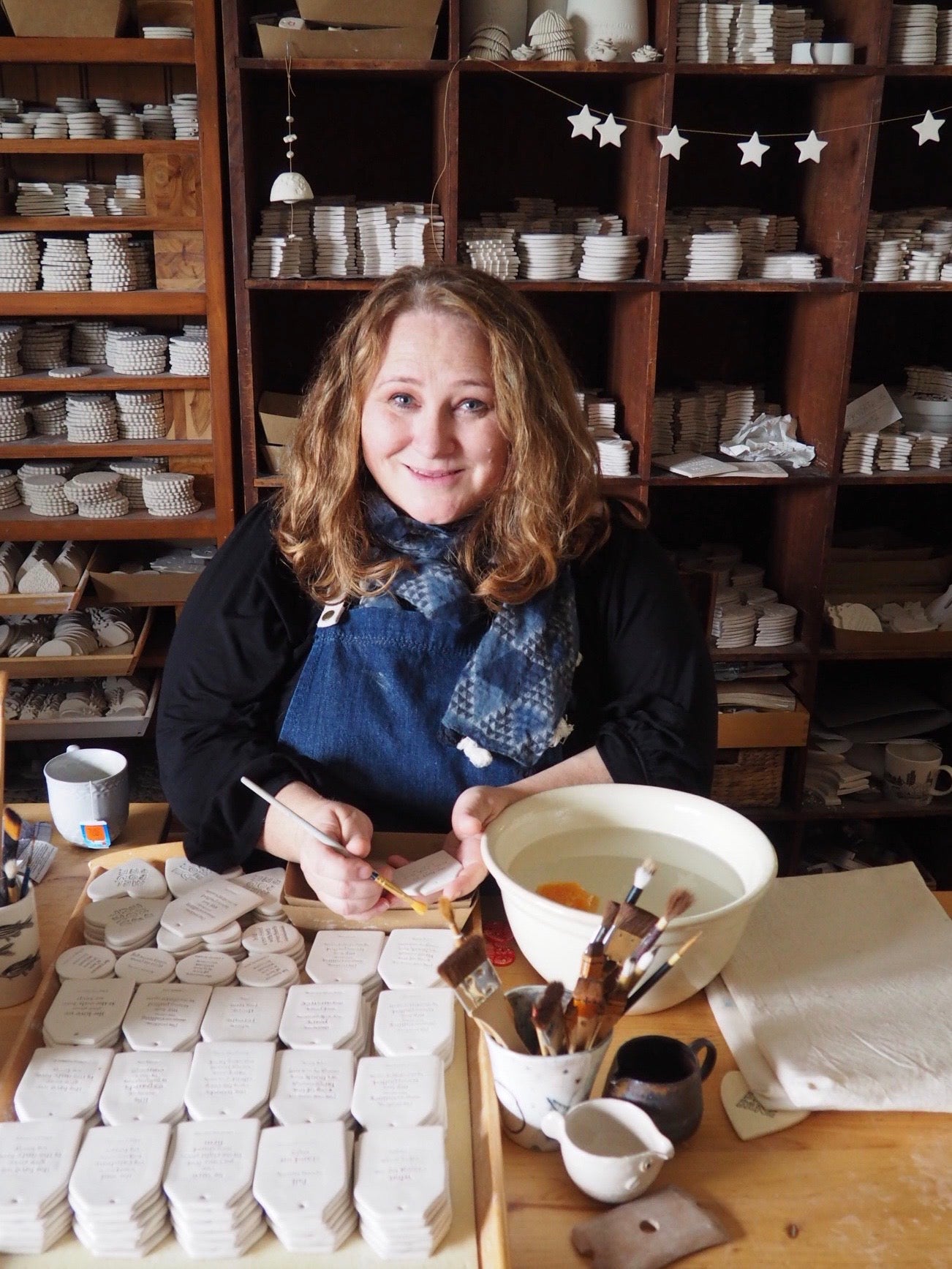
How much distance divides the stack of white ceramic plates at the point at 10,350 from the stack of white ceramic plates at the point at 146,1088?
232 centimetres

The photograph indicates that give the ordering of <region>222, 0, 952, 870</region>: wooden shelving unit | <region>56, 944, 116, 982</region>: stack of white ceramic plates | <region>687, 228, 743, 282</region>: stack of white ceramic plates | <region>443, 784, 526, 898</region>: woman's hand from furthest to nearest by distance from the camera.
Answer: <region>687, 228, 743, 282</region>: stack of white ceramic plates → <region>222, 0, 952, 870</region>: wooden shelving unit → <region>443, 784, 526, 898</region>: woman's hand → <region>56, 944, 116, 982</region>: stack of white ceramic plates

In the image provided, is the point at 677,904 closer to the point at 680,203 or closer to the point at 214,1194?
the point at 214,1194

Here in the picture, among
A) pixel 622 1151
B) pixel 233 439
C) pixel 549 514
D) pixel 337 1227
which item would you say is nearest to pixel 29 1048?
pixel 337 1227

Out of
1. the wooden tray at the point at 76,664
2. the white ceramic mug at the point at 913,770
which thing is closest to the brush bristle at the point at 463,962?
the wooden tray at the point at 76,664

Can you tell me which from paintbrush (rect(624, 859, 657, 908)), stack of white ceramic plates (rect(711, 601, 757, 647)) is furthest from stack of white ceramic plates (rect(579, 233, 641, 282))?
paintbrush (rect(624, 859, 657, 908))

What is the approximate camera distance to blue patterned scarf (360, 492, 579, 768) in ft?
5.36

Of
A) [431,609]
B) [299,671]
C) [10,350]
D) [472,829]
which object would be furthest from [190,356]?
[472,829]

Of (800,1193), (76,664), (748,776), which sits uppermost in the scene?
(800,1193)

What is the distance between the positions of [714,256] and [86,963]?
2.23 meters

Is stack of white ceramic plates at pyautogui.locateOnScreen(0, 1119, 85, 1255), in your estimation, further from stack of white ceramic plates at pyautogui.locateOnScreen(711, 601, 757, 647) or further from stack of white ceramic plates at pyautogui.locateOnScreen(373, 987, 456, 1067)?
stack of white ceramic plates at pyautogui.locateOnScreen(711, 601, 757, 647)

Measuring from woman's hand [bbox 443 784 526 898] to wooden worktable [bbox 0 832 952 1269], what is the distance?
1.08ft

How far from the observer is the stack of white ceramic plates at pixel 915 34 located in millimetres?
2635

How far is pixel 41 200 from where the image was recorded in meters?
2.89

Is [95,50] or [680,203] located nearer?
[95,50]
